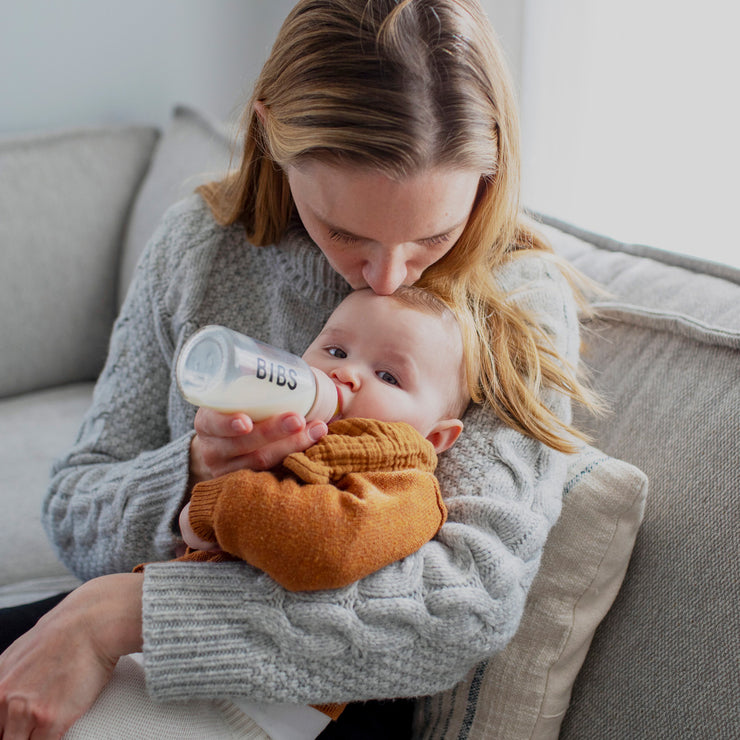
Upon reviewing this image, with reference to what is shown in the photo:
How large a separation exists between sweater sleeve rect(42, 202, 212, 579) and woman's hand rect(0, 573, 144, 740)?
0.16 m

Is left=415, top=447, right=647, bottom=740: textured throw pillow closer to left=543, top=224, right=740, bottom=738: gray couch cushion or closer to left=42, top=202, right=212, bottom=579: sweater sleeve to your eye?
left=543, top=224, right=740, bottom=738: gray couch cushion

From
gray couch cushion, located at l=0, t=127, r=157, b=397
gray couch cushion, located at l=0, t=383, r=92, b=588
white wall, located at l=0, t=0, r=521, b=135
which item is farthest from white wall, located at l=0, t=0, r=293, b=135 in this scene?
gray couch cushion, located at l=0, t=383, r=92, b=588

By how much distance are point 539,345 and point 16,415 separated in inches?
53.3

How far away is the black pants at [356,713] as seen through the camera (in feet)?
3.23

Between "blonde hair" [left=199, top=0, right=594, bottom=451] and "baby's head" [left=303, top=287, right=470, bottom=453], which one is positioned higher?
"blonde hair" [left=199, top=0, right=594, bottom=451]


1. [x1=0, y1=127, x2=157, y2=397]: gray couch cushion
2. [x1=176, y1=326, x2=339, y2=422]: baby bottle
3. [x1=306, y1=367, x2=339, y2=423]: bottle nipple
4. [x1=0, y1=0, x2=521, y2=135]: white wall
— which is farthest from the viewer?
[x1=0, y1=0, x2=521, y2=135]: white wall

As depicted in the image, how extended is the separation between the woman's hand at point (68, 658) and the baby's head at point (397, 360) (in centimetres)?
36

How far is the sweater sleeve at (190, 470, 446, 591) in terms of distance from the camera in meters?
0.82

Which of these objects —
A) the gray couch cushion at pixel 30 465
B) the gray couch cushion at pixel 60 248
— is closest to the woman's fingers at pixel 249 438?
the gray couch cushion at pixel 30 465

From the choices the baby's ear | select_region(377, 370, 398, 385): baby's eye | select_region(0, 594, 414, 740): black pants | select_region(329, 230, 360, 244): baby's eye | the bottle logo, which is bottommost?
select_region(0, 594, 414, 740): black pants

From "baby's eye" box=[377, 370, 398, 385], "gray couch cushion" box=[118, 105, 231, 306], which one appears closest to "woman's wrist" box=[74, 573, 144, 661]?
"baby's eye" box=[377, 370, 398, 385]

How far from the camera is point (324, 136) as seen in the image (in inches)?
35.0

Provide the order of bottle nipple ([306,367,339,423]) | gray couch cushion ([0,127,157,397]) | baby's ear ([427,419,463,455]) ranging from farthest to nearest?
gray couch cushion ([0,127,157,397])
baby's ear ([427,419,463,455])
bottle nipple ([306,367,339,423])

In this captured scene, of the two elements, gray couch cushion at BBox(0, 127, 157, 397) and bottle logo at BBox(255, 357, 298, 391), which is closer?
bottle logo at BBox(255, 357, 298, 391)
